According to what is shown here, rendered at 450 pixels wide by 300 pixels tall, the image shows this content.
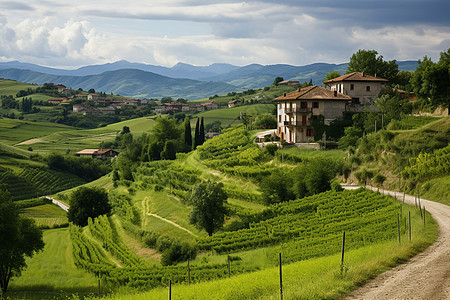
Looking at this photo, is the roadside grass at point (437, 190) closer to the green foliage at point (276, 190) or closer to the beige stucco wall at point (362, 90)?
the green foliage at point (276, 190)

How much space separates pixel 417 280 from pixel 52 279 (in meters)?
37.2

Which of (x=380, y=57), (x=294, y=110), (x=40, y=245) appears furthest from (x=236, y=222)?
(x=380, y=57)

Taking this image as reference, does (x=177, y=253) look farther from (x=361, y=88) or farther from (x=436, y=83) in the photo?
(x=361, y=88)

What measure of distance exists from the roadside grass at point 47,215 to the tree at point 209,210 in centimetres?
4527

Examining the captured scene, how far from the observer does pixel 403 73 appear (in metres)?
86.8

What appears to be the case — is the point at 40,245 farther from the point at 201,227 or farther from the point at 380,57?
the point at 380,57

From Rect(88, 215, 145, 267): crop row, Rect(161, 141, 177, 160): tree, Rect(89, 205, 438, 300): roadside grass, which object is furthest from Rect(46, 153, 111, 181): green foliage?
Rect(89, 205, 438, 300): roadside grass

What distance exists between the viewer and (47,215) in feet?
313

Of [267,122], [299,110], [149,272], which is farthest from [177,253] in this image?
[267,122]

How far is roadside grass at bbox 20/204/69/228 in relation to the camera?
283ft

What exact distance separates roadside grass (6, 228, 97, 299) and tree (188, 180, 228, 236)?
12.0m

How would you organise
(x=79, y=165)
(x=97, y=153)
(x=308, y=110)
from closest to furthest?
(x=308, y=110), (x=79, y=165), (x=97, y=153)

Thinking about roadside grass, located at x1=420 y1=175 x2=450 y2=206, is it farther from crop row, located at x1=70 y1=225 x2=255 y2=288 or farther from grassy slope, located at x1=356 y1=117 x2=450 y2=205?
crop row, located at x1=70 y1=225 x2=255 y2=288

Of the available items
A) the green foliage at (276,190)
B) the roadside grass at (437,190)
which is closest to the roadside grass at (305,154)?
the green foliage at (276,190)
